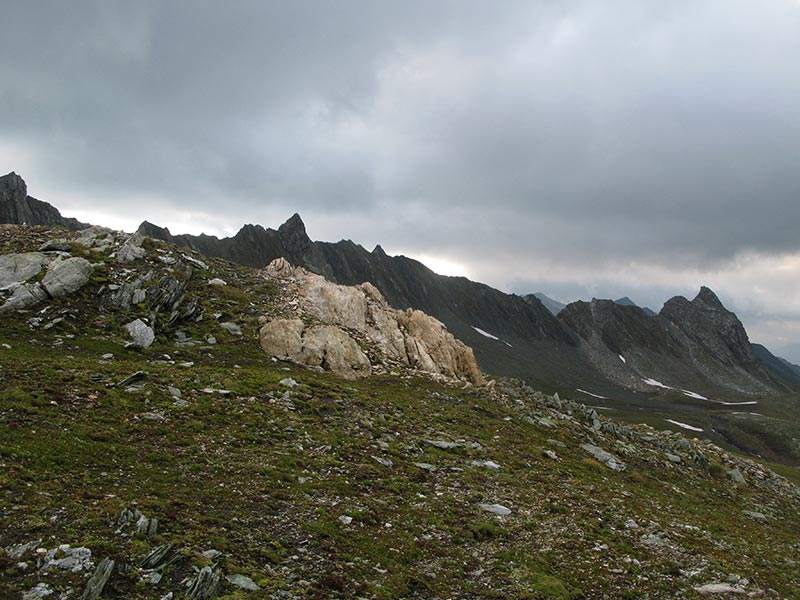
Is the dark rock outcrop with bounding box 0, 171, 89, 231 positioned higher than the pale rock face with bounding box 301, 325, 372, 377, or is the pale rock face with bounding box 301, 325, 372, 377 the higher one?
the dark rock outcrop with bounding box 0, 171, 89, 231

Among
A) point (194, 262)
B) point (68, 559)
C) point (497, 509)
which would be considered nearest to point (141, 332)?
point (194, 262)

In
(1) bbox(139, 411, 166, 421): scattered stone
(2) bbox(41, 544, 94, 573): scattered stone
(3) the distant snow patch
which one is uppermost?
(1) bbox(139, 411, 166, 421): scattered stone

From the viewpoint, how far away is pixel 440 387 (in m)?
45.2

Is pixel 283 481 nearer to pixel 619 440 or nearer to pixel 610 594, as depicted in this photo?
pixel 610 594

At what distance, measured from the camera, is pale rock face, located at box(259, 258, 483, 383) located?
43750 mm

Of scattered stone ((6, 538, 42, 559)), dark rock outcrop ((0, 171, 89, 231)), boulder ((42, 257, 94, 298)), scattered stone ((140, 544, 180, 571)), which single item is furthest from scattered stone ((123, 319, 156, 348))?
dark rock outcrop ((0, 171, 89, 231))

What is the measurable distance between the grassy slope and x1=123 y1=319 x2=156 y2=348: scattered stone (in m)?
1.19

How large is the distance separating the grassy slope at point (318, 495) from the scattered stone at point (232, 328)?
7.25m

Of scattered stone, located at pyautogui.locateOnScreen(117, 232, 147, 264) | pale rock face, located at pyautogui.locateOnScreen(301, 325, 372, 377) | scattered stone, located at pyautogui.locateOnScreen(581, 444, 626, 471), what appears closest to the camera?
scattered stone, located at pyautogui.locateOnScreen(581, 444, 626, 471)

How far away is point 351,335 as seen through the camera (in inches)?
2002

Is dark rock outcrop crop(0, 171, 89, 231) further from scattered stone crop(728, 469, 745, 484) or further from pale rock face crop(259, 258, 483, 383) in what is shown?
scattered stone crop(728, 469, 745, 484)

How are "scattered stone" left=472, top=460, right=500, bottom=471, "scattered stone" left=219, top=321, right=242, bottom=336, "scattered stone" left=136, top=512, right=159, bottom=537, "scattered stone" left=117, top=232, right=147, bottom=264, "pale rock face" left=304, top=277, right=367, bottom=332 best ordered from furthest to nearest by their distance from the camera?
1. "pale rock face" left=304, top=277, right=367, bottom=332
2. "scattered stone" left=117, top=232, right=147, bottom=264
3. "scattered stone" left=219, top=321, right=242, bottom=336
4. "scattered stone" left=472, top=460, right=500, bottom=471
5. "scattered stone" left=136, top=512, right=159, bottom=537

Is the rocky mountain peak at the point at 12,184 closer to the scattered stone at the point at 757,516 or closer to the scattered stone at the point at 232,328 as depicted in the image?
the scattered stone at the point at 232,328

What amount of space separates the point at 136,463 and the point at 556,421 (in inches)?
1412
